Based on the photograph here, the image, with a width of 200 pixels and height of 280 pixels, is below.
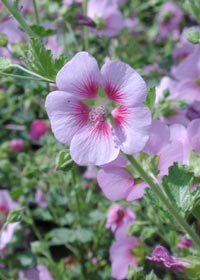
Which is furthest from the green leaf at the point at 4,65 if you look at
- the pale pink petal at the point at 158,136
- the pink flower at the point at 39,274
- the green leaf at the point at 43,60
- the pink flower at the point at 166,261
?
the pink flower at the point at 39,274

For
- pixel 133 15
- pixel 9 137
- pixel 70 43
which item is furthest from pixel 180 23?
pixel 9 137

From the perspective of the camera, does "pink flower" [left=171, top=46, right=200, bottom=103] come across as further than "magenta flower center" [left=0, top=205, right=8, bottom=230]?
No

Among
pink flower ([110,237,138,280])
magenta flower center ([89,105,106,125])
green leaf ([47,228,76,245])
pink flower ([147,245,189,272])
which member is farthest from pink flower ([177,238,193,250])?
magenta flower center ([89,105,106,125])

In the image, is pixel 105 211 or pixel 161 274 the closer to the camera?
pixel 161 274

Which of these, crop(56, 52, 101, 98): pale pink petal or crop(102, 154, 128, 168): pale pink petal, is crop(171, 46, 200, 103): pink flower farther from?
crop(56, 52, 101, 98): pale pink petal

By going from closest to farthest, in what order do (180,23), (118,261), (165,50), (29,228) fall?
(118,261), (29,228), (165,50), (180,23)

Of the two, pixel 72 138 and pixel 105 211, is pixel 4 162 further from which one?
pixel 72 138

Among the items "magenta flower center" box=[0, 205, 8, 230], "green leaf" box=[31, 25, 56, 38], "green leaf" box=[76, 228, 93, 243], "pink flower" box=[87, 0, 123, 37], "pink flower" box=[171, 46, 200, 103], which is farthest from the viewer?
"pink flower" box=[87, 0, 123, 37]
